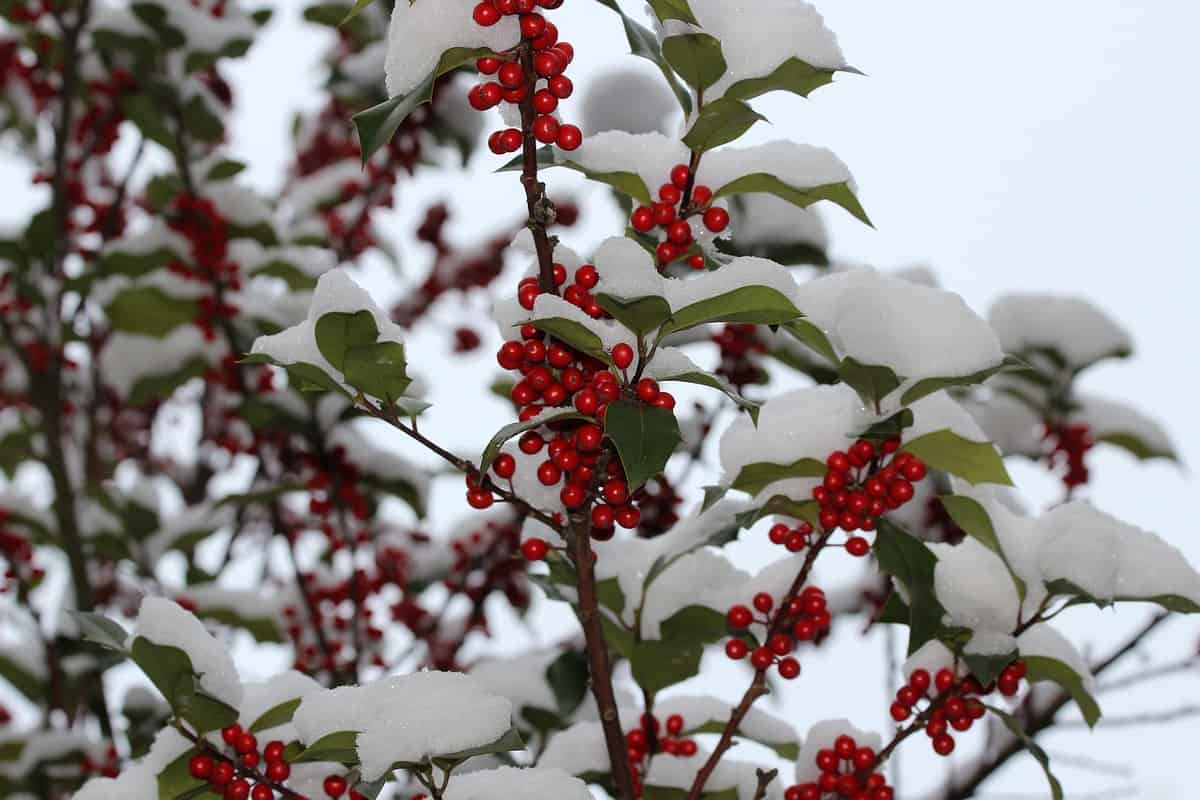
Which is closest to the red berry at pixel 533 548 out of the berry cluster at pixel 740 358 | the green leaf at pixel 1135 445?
the berry cluster at pixel 740 358

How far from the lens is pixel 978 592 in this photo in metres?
1.68

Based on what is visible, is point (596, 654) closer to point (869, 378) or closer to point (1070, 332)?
point (869, 378)

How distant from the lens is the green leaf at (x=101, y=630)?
4.92 feet

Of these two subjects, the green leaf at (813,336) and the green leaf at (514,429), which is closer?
the green leaf at (514,429)

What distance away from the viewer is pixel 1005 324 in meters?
3.32

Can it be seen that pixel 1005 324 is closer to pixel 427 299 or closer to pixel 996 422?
pixel 996 422

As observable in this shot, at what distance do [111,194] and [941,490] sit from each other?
13.2 feet

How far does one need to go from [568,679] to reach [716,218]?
97 cm

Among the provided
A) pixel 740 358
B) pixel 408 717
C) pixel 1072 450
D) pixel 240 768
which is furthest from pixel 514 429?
pixel 1072 450

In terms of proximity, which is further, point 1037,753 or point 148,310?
point 148,310

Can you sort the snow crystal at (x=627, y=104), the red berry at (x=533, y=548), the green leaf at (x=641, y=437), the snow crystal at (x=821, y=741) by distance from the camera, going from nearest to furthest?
1. the green leaf at (x=641, y=437)
2. the red berry at (x=533, y=548)
3. the snow crystal at (x=821, y=741)
4. the snow crystal at (x=627, y=104)

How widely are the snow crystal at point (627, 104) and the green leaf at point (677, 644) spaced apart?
1786 mm

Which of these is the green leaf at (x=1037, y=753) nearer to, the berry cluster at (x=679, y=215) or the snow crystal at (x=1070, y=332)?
the berry cluster at (x=679, y=215)

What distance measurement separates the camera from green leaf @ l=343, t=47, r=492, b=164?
126 centimetres
